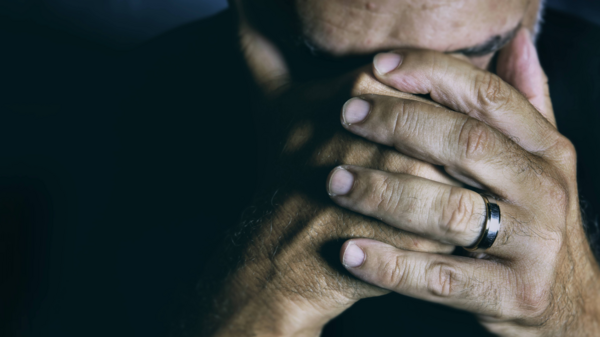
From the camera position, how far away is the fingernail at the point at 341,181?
1.62 feet

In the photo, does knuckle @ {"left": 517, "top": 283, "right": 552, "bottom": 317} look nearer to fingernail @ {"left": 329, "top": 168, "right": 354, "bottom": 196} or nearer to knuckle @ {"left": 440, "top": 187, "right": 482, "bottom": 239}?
knuckle @ {"left": 440, "top": 187, "right": 482, "bottom": 239}

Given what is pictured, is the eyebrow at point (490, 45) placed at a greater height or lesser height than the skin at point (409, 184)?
greater

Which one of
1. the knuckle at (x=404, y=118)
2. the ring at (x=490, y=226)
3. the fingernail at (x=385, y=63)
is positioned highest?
the fingernail at (x=385, y=63)

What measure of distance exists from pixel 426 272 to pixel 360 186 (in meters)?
0.16

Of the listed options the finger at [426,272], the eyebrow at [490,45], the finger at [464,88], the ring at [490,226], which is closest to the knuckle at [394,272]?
the finger at [426,272]

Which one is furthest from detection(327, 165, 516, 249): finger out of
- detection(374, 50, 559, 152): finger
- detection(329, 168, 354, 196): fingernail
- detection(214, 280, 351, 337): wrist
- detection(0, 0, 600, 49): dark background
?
detection(0, 0, 600, 49): dark background

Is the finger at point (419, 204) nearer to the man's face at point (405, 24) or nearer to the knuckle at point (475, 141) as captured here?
the knuckle at point (475, 141)

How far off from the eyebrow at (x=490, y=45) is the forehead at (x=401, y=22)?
0.04ft

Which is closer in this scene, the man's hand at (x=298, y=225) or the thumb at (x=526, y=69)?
the man's hand at (x=298, y=225)

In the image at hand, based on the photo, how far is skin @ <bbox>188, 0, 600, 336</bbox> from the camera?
0.48 metres

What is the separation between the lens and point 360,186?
0.49m

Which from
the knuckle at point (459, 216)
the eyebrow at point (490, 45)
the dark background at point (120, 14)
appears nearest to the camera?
the knuckle at point (459, 216)

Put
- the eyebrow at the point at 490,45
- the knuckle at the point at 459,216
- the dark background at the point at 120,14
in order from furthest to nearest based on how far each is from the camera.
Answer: the dark background at the point at 120,14, the eyebrow at the point at 490,45, the knuckle at the point at 459,216

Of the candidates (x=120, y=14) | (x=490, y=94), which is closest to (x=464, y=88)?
(x=490, y=94)
